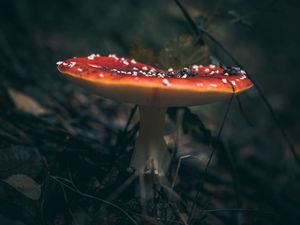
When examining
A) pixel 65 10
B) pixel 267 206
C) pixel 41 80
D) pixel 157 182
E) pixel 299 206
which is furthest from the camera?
pixel 65 10

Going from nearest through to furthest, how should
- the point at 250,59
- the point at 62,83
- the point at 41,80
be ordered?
the point at 41,80 → the point at 62,83 → the point at 250,59

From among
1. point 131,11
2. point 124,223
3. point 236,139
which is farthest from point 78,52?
point 124,223

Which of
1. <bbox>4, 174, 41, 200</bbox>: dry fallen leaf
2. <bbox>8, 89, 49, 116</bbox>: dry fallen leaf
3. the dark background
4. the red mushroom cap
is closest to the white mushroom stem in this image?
the dark background

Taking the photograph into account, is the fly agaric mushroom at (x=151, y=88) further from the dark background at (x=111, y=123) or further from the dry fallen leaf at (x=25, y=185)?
the dry fallen leaf at (x=25, y=185)

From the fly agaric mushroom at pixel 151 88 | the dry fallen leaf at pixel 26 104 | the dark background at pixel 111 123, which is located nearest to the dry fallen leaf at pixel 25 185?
the dark background at pixel 111 123

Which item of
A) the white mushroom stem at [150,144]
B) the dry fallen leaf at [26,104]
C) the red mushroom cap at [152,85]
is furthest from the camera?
the dry fallen leaf at [26,104]

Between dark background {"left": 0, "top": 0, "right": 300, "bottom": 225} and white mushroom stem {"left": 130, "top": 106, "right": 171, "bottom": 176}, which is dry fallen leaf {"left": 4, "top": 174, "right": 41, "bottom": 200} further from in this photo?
white mushroom stem {"left": 130, "top": 106, "right": 171, "bottom": 176}

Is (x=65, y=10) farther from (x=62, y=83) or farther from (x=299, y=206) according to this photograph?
(x=299, y=206)
